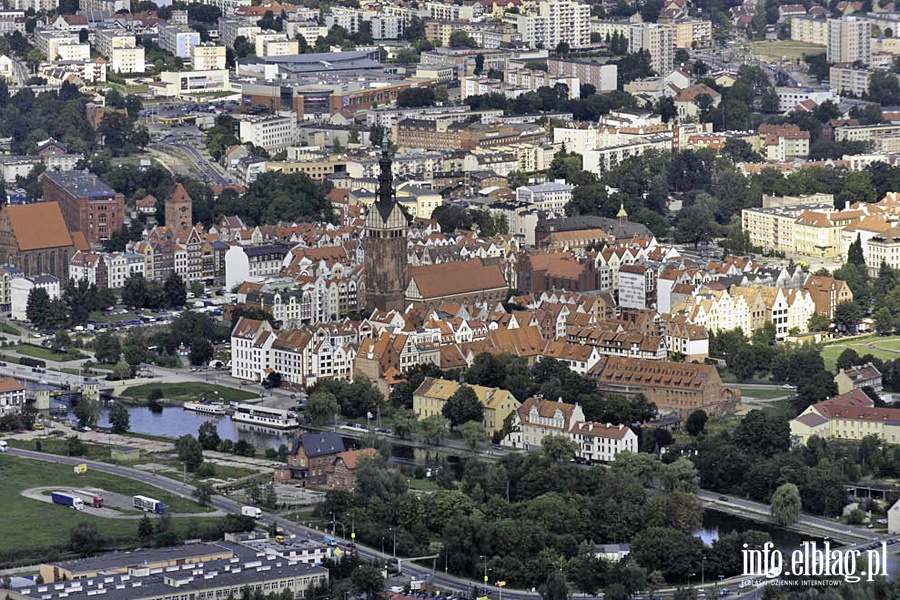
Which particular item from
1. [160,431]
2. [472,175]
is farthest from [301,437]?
[472,175]

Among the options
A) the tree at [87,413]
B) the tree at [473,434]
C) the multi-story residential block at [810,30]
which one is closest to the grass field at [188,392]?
the tree at [87,413]

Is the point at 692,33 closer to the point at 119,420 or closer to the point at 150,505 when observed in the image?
the point at 119,420

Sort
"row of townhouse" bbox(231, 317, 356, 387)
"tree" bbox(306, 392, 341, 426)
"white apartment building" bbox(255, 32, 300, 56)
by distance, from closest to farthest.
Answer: "tree" bbox(306, 392, 341, 426), "row of townhouse" bbox(231, 317, 356, 387), "white apartment building" bbox(255, 32, 300, 56)

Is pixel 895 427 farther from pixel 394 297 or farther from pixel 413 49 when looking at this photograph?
pixel 413 49

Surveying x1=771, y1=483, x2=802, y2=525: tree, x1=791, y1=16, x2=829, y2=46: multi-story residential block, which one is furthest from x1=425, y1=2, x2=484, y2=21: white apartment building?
x1=771, y1=483, x2=802, y2=525: tree

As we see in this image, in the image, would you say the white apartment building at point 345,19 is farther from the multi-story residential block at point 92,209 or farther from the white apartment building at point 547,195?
the multi-story residential block at point 92,209

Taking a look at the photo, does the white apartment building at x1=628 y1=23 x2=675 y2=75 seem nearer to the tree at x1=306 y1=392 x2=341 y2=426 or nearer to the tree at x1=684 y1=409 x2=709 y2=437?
the tree at x1=306 y1=392 x2=341 y2=426
